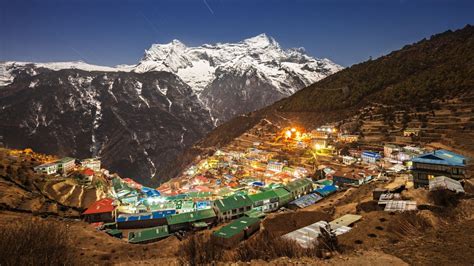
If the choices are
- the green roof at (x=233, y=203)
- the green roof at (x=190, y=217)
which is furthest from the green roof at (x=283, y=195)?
the green roof at (x=190, y=217)

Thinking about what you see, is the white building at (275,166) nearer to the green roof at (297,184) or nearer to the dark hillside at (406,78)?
the green roof at (297,184)

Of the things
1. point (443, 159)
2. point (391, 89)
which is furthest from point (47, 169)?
point (391, 89)

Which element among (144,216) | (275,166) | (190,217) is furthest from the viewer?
(275,166)

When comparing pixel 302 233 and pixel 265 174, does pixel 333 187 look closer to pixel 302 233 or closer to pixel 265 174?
pixel 265 174

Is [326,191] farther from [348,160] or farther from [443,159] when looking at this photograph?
[348,160]

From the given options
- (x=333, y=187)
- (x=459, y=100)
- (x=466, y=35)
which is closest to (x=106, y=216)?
(x=333, y=187)

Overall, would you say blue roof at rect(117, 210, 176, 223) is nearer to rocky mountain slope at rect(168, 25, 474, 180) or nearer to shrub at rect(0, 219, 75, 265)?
shrub at rect(0, 219, 75, 265)
